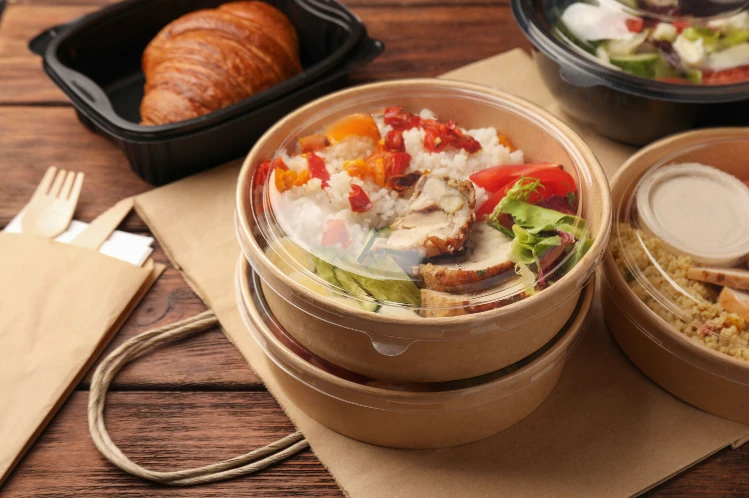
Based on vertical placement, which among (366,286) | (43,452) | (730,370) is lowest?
(43,452)

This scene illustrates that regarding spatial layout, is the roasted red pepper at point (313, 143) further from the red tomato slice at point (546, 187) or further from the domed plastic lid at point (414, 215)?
the red tomato slice at point (546, 187)

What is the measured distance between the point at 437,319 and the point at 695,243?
2.13 feet

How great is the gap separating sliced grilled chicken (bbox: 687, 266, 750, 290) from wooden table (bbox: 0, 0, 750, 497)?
31 centimetres

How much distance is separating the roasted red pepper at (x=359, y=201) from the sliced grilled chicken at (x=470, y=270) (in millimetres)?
171

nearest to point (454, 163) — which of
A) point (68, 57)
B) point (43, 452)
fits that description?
point (43, 452)

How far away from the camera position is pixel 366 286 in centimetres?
119

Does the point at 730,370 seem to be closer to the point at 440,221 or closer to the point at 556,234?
the point at 556,234

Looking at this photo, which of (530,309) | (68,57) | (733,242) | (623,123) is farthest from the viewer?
(68,57)

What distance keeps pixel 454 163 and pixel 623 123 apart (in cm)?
67

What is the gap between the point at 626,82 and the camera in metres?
1.68

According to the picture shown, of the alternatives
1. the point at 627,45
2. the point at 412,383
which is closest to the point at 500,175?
the point at 412,383

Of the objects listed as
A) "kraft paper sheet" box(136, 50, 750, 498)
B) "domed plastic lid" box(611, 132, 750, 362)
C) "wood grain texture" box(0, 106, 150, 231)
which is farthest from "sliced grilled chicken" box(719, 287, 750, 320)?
"wood grain texture" box(0, 106, 150, 231)

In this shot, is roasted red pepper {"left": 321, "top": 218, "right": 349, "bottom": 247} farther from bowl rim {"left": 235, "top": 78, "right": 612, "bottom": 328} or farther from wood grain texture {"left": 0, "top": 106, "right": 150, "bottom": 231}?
wood grain texture {"left": 0, "top": 106, "right": 150, "bottom": 231}

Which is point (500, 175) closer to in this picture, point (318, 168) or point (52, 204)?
point (318, 168)
